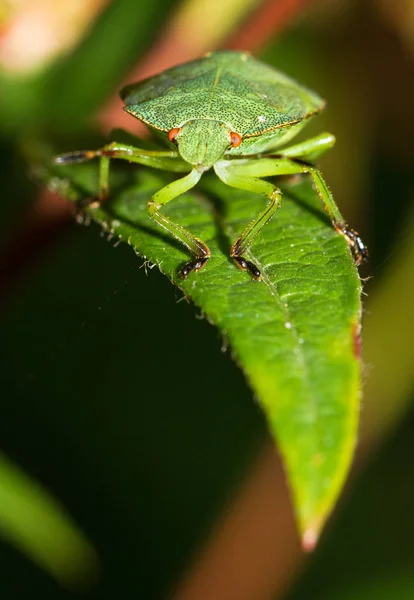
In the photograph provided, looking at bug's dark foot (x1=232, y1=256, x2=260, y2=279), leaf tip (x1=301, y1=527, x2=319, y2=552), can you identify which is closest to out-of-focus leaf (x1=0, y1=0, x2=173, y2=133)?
bug's dark foot (x1=232, y1=256, x2=260, y2=279)

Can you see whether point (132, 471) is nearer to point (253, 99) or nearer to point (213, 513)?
point (213, 513)

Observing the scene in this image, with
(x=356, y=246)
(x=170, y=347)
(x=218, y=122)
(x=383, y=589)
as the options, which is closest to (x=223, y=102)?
(x=218, y=122)

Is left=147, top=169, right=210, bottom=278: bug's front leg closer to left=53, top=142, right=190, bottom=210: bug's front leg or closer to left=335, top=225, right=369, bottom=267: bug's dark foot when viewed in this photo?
left=53, top=142, right=190, bottom=210: bug's front leg

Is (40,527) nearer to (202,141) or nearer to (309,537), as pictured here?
(202,141)

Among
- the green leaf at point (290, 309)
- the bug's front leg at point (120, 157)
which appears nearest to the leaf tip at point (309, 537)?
the green leaf at point (290, 309)

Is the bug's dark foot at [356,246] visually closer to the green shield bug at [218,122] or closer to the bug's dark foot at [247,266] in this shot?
the green shield bug at [218,122]

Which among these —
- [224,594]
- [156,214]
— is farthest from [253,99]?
[224,594]
